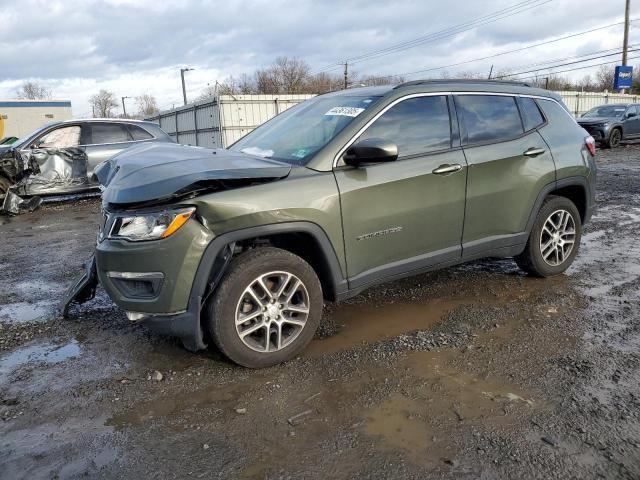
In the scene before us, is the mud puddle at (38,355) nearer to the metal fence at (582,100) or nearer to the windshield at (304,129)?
the windshield at (304,129)

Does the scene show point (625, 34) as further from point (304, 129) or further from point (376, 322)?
point (376, 322)

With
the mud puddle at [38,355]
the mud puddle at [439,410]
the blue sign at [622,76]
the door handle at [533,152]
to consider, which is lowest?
the mud puddle at [439,410]

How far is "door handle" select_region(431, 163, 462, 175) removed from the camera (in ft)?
12.6

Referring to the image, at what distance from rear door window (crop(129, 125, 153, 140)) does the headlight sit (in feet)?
26.5

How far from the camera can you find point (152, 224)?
9.89 feet

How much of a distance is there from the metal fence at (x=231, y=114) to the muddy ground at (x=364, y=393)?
1562cm

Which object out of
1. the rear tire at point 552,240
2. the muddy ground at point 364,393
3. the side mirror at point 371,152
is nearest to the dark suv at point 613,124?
the rear tire at point 552,240

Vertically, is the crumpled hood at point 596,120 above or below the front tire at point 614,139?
above

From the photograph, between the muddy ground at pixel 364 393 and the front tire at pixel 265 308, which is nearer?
the muddy ground at pixel 364 393

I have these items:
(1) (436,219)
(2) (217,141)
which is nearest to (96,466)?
(1) (436,219)

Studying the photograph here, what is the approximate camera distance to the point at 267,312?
327cm

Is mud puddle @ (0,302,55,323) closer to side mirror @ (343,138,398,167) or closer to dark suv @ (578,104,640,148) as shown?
side mirror @ (343,138,398,167)

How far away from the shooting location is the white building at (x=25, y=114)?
34.6 meters

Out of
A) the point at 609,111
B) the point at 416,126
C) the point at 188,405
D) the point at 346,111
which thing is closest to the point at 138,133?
the point at 346,111
